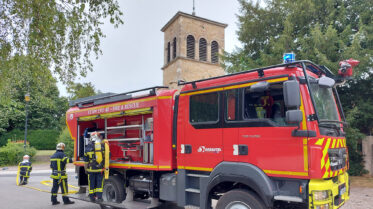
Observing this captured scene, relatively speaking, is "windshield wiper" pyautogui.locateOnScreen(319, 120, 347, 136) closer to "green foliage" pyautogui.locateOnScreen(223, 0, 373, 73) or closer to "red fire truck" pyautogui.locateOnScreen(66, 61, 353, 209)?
"red fire truck" pyautogui.locateOnScreen(66, 61, 353, 209)

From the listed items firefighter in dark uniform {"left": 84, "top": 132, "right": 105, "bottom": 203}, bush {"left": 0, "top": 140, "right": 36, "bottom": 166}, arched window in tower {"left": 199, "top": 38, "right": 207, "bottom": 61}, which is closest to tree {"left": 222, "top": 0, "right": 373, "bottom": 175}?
Answer: firefighter in dark uniform {"left": 84, "top": 132, "right": 105, "bottom": 203}

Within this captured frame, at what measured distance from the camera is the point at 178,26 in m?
33.8

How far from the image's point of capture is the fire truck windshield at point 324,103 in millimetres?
4655

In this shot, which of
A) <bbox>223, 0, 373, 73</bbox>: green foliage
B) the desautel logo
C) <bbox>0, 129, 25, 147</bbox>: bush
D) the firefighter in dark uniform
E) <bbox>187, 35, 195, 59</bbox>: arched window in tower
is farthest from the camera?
<bbox>187, 35, 195, 59</bbox>: arched window in tower

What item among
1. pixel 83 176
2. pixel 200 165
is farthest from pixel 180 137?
pixel 83 176

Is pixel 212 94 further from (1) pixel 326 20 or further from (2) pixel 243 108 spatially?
(1) pixel 326 20

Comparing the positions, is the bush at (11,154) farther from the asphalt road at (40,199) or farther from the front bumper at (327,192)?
the front bumper at (327,192)

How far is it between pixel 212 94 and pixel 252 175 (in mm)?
1671

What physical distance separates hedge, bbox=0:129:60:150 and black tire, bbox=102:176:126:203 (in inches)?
1133

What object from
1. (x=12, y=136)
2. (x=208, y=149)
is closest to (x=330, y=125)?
(x=208, y=149)

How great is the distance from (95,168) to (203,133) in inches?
127

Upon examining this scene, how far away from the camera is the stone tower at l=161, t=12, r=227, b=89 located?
33062 mm

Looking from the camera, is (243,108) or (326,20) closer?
(243,108)

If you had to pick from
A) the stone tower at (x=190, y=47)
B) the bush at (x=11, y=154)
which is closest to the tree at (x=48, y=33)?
the bush at (x=11, y=154)
